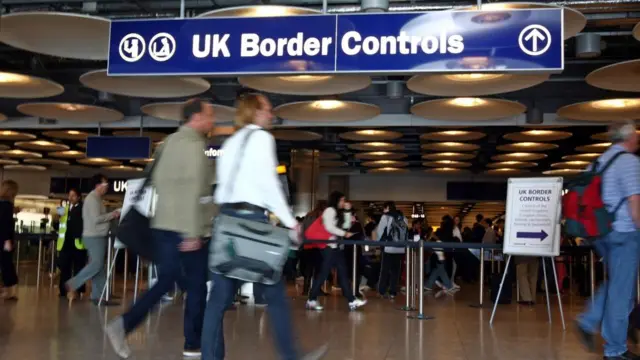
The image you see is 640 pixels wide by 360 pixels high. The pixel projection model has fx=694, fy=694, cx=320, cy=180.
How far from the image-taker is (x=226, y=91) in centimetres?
1450

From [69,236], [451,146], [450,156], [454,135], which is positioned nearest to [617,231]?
[69,236]

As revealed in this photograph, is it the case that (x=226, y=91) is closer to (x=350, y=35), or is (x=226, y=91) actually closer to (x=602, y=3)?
(x=602, y=3)

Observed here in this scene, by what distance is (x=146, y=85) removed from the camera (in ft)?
30.1

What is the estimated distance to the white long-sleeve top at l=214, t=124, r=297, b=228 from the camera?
12.0 feet

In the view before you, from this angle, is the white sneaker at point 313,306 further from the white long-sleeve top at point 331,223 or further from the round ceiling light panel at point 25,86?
the round ceiling light panel at point 25,86

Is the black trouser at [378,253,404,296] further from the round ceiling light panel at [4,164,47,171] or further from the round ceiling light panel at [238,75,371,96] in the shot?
the round ceiling light panel at [4,164,47,171]

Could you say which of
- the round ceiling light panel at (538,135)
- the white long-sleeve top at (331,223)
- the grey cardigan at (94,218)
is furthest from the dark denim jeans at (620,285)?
the round ceiling light panel at (538,135)

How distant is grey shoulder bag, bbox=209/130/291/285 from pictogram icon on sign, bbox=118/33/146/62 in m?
2.27

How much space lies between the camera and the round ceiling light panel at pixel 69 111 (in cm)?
1239

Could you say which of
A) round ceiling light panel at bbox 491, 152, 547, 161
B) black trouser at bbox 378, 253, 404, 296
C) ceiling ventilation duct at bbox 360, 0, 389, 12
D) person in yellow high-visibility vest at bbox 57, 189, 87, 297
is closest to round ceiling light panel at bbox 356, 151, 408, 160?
round ceiling light panel at bbox 491, 152, 547, 161

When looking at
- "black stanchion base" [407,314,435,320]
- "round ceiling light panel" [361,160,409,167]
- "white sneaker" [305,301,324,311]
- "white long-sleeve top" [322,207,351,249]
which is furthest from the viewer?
"round ceiling light panel" [361,160,409,167]

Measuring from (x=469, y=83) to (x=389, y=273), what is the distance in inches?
193

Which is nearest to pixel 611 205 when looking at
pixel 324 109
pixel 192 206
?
pixel 192 206

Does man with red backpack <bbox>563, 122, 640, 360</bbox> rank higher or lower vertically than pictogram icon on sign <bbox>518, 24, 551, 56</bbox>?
lower
